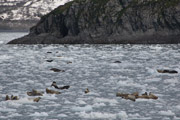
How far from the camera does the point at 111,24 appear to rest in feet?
338

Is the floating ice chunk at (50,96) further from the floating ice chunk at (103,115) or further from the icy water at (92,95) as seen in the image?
the floating ice chunk at (103,115)

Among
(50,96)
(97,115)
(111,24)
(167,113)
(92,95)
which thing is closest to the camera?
(97,115)

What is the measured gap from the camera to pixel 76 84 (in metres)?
26.2

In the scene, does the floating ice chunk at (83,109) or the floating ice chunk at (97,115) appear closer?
the floating ice chunk at (97,115)

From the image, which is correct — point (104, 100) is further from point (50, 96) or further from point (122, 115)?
point (122, 115)


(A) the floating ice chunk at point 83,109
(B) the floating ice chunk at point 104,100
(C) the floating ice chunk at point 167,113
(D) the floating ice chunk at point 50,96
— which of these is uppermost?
(C) the floating ice chunk at point 167,113

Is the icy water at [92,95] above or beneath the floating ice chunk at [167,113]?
beneath

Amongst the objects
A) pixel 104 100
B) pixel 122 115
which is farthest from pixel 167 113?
pixel 104 100

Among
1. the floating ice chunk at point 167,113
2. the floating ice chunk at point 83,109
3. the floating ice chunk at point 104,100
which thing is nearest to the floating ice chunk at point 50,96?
the floating ice chunk at point 104,100

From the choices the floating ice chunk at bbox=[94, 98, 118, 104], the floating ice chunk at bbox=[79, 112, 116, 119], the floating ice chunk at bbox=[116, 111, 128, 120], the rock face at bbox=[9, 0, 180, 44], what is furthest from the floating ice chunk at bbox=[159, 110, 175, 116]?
the rock face at bbox=[9, 0, 180, 44]

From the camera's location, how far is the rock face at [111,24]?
95956 mm

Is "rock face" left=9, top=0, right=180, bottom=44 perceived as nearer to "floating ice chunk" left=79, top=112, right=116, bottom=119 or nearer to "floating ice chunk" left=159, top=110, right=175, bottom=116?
"floating ice chunk" left=159, top=110, right=175, bottom=116

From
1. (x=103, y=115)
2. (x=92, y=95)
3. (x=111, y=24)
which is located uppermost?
(x=111, y=24)

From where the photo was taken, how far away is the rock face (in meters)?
96.0
